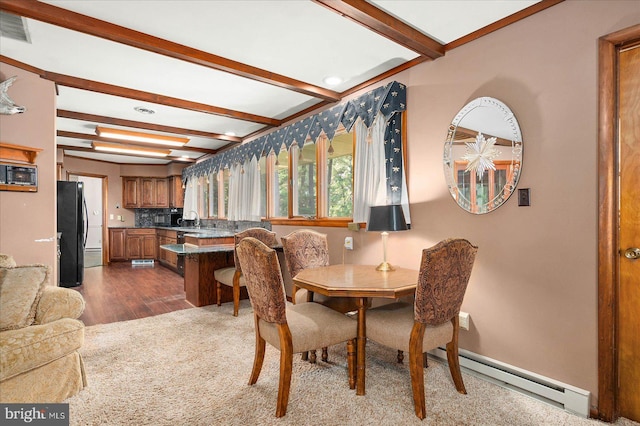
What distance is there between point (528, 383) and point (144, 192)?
28.1 feet

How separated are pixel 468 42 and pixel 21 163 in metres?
3.90

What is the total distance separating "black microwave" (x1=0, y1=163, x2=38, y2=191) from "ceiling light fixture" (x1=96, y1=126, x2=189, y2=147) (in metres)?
2.21

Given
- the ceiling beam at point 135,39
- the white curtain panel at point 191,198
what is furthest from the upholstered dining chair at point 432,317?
the white curtain panel at point 191,198

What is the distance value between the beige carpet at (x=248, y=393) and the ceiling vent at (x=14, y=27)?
8.29ft

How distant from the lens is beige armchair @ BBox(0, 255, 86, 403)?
1.86m

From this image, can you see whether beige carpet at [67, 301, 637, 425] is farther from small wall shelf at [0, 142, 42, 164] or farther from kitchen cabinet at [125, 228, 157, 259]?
kitchen cabinet at [125, 228, 157, 259]

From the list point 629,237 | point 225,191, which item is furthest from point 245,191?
point 629,237

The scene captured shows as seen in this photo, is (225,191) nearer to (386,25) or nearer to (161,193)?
(161,193)

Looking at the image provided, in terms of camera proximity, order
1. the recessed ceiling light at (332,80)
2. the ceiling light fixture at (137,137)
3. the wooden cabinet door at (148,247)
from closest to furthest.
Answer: the recessed ceiling light at (332,80) → the ceiling light fixture at (137,137) → the wooden cabinet door at (148,247)

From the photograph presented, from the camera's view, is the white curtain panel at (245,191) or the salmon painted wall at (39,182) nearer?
the salmon painted wall at (39,182)

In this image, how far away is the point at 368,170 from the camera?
3.36 meters

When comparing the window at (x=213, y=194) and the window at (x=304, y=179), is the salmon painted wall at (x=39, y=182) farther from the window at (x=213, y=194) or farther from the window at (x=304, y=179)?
the window at (x=213, y=194)

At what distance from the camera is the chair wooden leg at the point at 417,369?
75.8 inches

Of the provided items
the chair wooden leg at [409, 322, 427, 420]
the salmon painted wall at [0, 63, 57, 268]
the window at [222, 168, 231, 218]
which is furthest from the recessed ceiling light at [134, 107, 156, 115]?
the chair wooden leg at [409, 322, 427, 420]
